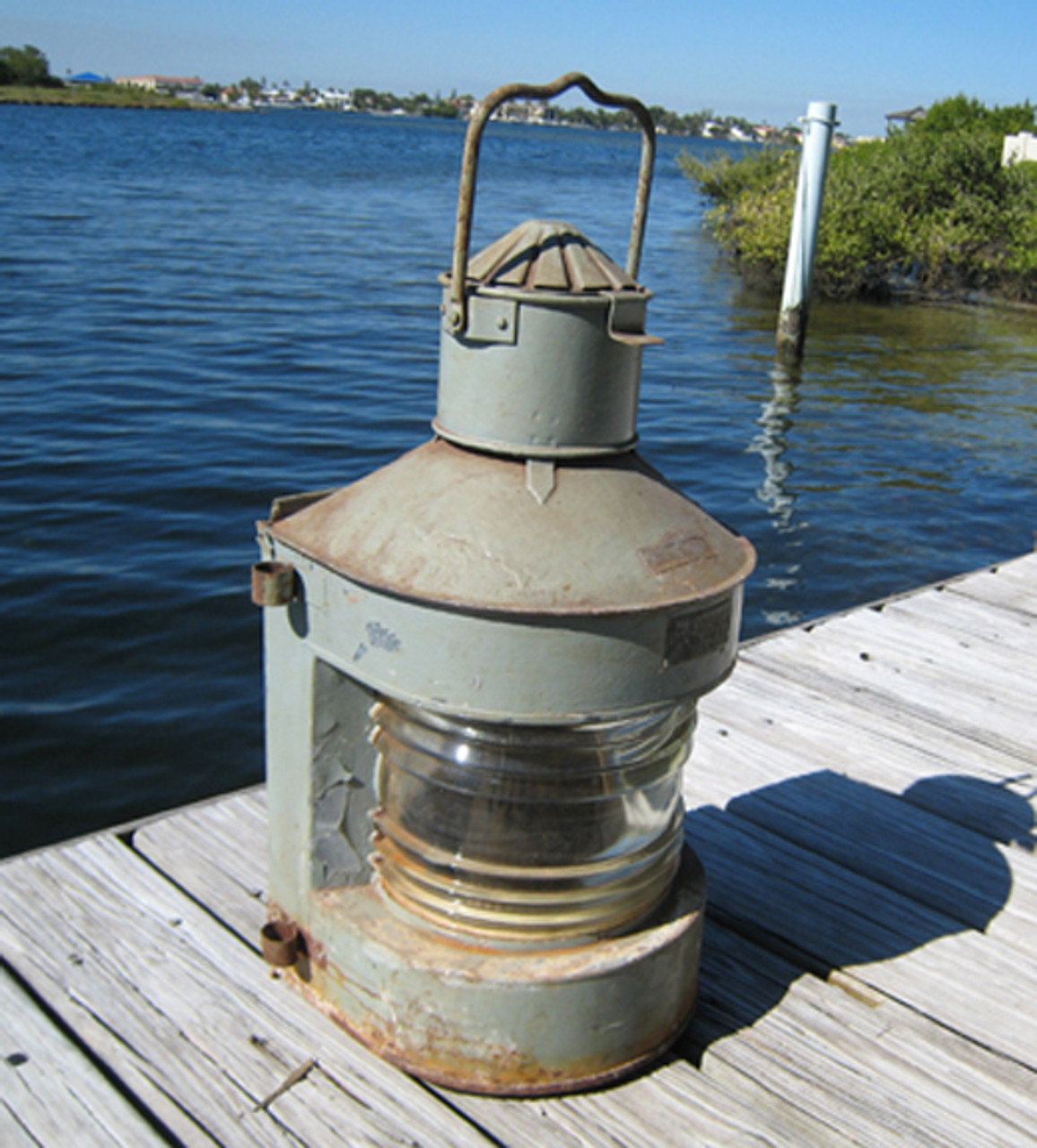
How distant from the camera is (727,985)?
9.33ft

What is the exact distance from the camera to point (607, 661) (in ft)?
6.92

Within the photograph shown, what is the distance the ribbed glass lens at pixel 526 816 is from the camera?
234 cm

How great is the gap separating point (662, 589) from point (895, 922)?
149 centimetres

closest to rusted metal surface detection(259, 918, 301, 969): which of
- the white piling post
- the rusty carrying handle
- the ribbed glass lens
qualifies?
the ribbed glass lens

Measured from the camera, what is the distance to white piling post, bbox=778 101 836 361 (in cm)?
1572

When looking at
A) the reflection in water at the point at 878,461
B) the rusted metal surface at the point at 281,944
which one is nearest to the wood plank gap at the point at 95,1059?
the rusted metal surface at the point at 281,944

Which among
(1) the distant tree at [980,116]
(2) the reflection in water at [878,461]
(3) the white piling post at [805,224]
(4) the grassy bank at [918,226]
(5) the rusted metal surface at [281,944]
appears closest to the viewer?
(5) the rusted metal surface at [281,944]

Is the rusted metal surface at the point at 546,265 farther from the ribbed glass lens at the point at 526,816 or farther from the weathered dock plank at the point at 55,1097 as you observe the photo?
the weathered dock plank at the point at 55,1097

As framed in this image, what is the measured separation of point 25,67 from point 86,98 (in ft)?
49.8

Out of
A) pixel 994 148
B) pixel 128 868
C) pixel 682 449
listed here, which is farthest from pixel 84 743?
pixel 994 148

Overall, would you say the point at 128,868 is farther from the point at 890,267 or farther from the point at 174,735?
the point at 890,267

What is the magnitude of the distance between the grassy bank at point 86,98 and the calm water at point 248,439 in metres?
90.6

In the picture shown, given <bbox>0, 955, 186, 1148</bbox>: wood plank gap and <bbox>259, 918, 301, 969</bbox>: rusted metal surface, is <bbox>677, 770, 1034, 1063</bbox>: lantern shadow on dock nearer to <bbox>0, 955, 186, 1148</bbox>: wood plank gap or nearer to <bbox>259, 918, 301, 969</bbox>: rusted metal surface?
<bbox>259, 918, 301, 969</bbox>: rusted metal surface

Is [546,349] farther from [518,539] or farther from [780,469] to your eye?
[780,469]
